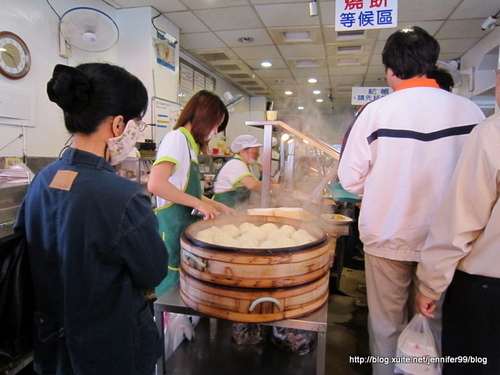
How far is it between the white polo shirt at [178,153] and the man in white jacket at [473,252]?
1376 mm

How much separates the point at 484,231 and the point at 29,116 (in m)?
4.08

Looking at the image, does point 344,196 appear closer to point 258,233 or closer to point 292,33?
point 258,233

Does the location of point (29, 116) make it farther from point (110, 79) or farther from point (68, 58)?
point (110, 79)

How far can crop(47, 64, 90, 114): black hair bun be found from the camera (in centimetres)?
96

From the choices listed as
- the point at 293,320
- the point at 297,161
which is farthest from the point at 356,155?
the point at 297,161

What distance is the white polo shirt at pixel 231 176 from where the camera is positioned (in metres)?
3.31

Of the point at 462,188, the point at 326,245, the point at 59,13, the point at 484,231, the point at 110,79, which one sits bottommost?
the point at 326,245

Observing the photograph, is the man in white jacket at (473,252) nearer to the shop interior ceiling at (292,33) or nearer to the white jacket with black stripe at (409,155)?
the white jacket with black stripe at (409,155)

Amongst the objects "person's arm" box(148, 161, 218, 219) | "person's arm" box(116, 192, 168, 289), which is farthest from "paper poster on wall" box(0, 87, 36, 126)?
"person's arm" box(116, 192, 168, 289)

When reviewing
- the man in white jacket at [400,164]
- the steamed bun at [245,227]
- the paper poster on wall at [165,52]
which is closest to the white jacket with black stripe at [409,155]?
the man in white jacket at [400,164]

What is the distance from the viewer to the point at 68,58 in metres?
3.90

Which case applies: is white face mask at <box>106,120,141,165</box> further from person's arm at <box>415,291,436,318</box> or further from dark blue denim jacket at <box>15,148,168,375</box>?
person's arm at <box>415,291,436,318</box>

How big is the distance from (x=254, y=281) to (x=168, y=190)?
0.79m

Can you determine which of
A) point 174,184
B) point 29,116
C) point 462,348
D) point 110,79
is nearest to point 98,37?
point 29,116
